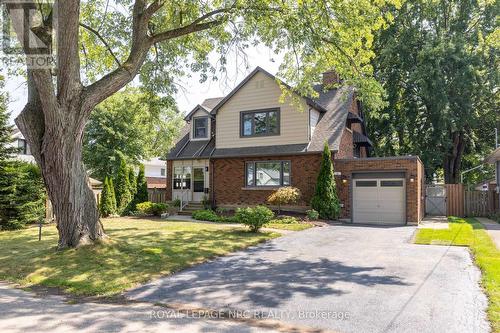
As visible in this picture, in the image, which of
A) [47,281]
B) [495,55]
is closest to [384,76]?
[495,55]

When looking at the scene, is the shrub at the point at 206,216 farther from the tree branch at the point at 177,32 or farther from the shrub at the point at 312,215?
the tree branch at the point at 177,32

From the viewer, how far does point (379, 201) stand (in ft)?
58.9

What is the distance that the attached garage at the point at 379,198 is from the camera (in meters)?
17.5

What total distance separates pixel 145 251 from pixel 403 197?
12.5 meters

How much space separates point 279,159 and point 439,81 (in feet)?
42.5

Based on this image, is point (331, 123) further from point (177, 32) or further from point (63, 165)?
point (63, 165)

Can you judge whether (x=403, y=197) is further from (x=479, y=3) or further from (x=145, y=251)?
(x=479, y=3)

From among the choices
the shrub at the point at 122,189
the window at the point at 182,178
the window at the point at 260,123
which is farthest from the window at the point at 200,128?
the shrub at the point at 122,189

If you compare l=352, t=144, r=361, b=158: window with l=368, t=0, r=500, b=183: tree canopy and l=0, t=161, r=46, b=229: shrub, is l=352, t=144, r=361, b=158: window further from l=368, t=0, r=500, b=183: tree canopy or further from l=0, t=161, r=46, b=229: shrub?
l=0, t=161, r=46, b=229: shrub

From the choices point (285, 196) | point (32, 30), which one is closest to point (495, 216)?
point (285, 196)

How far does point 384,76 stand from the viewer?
1126 inches

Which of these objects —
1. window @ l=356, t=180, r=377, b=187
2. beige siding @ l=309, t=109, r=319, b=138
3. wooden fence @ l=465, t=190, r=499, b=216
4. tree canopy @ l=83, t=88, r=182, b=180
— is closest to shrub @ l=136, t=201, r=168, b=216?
tree canopy @ l=83, t=88, r=182, b=180

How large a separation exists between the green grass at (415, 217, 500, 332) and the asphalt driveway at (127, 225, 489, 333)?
16 cm

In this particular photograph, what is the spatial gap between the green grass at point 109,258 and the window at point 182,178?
33.3 ft
